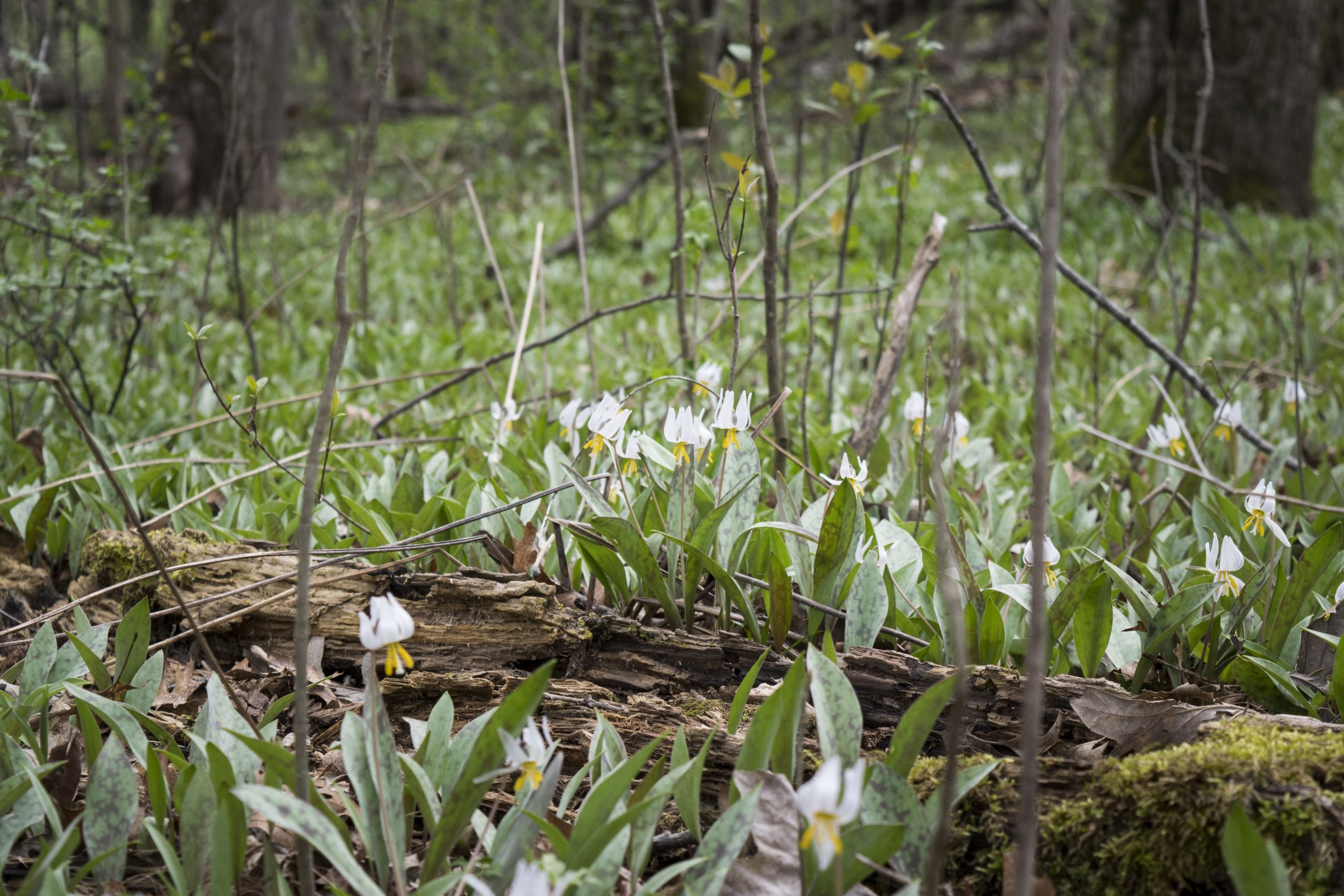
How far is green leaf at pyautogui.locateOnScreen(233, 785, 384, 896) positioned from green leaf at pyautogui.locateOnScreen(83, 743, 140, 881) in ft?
0.83

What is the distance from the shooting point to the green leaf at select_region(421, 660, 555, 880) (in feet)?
3.43

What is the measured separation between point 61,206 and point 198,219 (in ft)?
16.5

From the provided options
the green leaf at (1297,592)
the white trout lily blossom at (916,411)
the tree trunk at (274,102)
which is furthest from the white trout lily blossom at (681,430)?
the tree trunk at (274,102)

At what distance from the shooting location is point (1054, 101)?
75 cm

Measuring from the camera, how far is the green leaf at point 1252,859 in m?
0.84

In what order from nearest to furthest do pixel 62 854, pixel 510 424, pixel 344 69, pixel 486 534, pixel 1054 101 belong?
pixel 1054 101 < pixel 62 854 < pixel 486 534 < pixel 510 424 < pixel 344 69

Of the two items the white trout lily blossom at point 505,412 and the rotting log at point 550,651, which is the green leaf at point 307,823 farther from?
the white trout lily blossom at point 505,412

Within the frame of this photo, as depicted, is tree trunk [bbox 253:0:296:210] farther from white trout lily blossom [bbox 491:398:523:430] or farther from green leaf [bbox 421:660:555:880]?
green leaf [bbox 421:660:555:880]

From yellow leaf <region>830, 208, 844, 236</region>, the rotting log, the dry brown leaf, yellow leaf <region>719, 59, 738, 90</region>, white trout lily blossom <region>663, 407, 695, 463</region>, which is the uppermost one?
yellow leaf <region>719, 59, 738, 90</region>

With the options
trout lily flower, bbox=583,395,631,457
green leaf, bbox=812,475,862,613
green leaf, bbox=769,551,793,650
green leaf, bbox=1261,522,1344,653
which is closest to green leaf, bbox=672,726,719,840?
green leaf, bbox=769,551,793,650

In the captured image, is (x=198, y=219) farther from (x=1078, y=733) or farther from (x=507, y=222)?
(x=1078, y=733)

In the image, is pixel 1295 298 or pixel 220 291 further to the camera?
pixel 220 291

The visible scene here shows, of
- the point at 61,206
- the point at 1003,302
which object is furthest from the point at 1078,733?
the point at 1003,302

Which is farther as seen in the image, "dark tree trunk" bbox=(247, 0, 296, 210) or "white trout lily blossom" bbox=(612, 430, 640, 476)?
"dark tree trunk" bbox=(247, 0, 296, 210)
